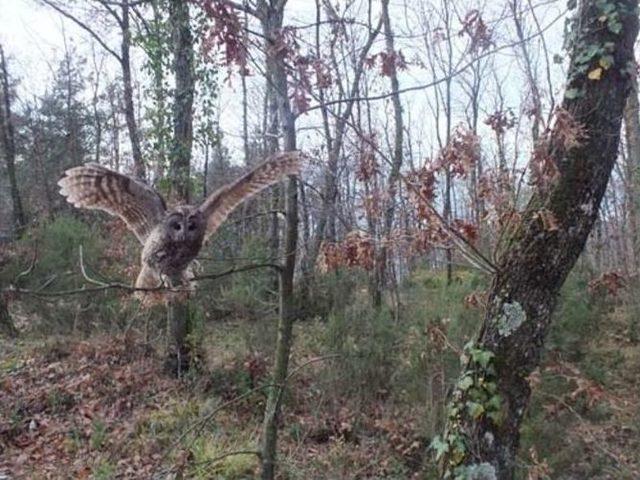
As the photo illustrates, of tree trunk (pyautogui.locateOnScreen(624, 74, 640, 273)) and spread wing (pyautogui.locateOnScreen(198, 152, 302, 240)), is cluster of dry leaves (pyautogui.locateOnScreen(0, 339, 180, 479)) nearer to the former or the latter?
spread wing (pyautogui.locateOnScreen(198, 152, 302, 240))

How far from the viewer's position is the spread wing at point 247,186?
2.52 meters

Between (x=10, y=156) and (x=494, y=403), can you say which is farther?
(x=10, y=156)

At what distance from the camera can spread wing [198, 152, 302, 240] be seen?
2.52m

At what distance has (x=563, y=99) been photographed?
2.82 m

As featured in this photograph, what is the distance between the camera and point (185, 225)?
2629 millimetres

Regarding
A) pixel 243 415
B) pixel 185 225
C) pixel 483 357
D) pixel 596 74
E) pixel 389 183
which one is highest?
pixel 596 74


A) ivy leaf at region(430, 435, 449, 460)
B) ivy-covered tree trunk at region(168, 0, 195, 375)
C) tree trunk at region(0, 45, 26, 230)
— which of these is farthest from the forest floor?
tree trunk at region(0, 45, 26, 230)

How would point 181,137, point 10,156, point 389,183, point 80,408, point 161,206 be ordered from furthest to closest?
point 10,156
point 181,137
point 80,408
point 389,183
point 161,206

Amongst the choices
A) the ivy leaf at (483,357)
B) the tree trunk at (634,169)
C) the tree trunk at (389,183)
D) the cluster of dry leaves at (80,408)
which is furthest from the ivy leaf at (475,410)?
the tree trunk at (634,169)

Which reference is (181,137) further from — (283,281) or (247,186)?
(283,281)

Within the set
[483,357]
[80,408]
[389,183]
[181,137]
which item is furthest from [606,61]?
[80,408]

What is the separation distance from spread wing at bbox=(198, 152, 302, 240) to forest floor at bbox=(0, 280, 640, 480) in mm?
1888

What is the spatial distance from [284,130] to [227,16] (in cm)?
55

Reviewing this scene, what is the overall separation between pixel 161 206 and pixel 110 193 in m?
0.24
